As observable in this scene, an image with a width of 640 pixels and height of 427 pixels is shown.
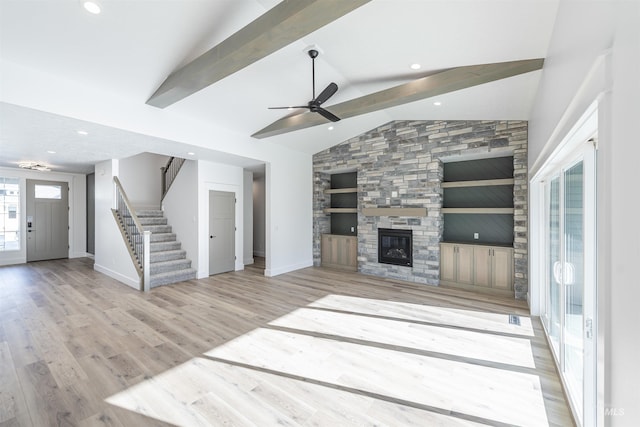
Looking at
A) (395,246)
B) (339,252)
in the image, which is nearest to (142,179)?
(339,252)

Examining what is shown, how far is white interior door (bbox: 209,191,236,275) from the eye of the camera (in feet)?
21.6

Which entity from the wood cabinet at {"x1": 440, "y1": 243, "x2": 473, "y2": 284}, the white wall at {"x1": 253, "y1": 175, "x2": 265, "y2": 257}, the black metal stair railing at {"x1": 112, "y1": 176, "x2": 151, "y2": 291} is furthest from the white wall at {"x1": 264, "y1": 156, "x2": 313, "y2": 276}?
the wood cabinet at {"x1": 440, "y1": 243, "x2": 473, "y2": 284}

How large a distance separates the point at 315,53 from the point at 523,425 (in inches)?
166

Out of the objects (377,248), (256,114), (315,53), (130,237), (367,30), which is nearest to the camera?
(367,30)

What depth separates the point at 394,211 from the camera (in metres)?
6.12

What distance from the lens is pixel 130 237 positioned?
6.08 m

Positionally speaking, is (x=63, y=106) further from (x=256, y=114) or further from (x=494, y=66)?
(x=494, y=66)

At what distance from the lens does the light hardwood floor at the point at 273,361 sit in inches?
84.1

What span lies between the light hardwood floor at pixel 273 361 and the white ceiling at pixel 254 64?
2.73 metres

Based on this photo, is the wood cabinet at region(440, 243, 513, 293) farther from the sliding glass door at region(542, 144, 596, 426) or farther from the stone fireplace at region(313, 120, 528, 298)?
the sliding glass door at region(542, 144, 596, 426)

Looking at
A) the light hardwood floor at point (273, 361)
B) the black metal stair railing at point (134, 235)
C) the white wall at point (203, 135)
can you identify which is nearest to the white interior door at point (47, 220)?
the black metal stair railing at point (134, 235)

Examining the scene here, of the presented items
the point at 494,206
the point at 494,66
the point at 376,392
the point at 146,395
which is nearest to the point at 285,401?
the point at 376,392

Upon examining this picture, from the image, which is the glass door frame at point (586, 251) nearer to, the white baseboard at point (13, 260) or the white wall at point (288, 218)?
the white wall at point (288, 218)

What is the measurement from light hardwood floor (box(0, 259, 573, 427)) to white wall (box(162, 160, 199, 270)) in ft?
5.52
